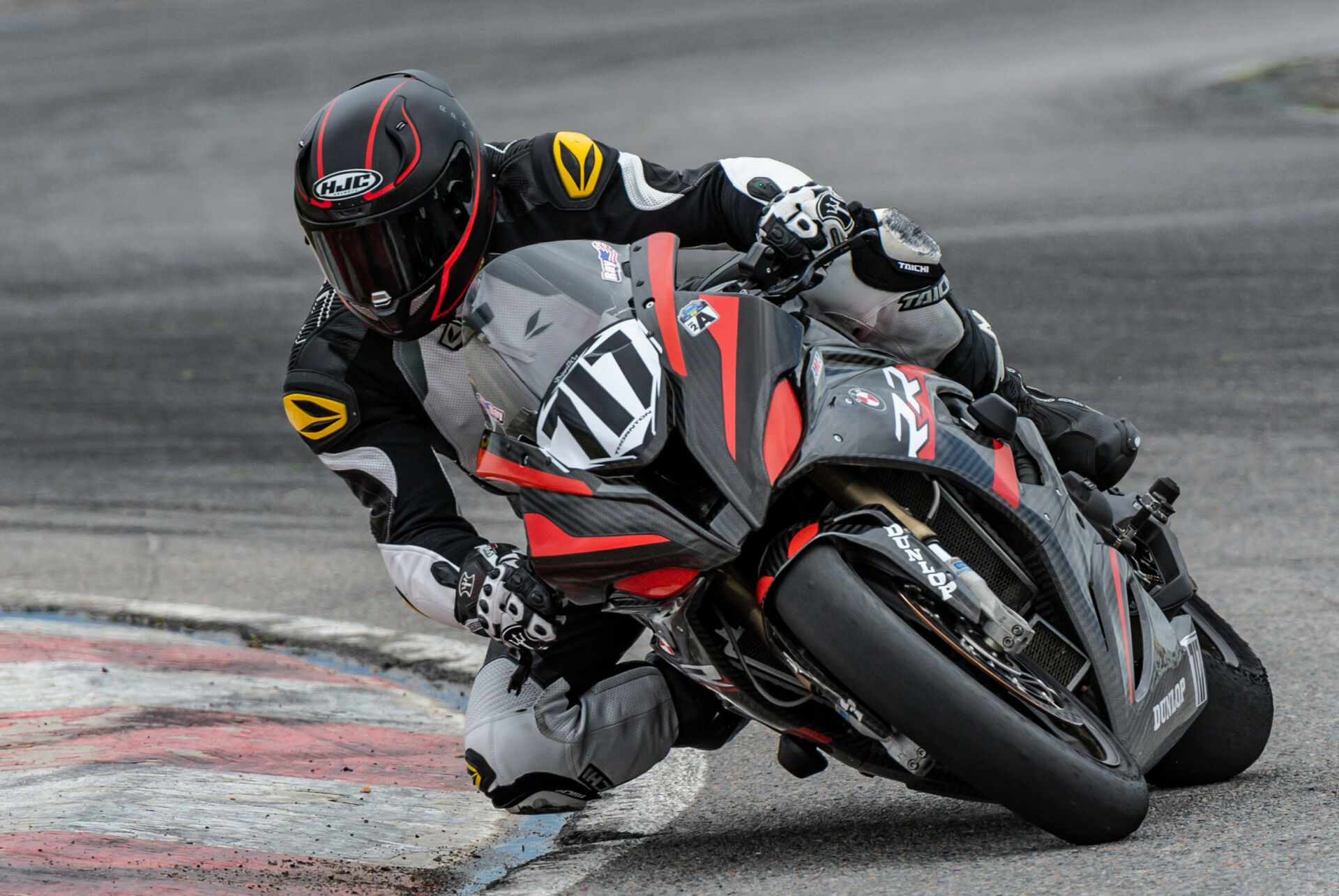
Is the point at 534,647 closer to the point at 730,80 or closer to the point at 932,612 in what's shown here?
the point at 932,612

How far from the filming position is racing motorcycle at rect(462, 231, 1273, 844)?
2848 millimetres

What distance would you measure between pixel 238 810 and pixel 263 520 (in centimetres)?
350

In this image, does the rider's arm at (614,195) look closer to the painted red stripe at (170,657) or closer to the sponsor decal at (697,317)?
the sponsor decal at (697,317)

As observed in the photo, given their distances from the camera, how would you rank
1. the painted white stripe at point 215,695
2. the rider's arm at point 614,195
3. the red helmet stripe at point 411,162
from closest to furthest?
the red helmet stripe at point 411,162 < the rider's arm at point 614,195 < the painted white stripe at point 215,695

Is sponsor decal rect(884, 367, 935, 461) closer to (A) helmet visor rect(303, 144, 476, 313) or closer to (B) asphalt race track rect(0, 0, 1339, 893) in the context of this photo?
(B) asphalt race track rect(0, 0, 1339, 893)

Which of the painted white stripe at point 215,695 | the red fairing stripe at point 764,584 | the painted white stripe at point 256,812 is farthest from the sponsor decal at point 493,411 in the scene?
the painted white stripe at point 215,695

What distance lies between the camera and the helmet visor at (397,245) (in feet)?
10.9

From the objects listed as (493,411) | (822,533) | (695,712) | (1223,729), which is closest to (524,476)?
(493,411)

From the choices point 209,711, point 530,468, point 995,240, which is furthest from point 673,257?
point 995,240

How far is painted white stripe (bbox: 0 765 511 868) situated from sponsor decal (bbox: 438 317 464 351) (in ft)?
3.91

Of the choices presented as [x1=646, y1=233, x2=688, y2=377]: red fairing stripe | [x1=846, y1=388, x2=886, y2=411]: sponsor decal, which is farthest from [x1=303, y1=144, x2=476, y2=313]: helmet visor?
[x1=846, y1=388, x2=886, y2=411]: sponsor decal

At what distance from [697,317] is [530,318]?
354 millimetres

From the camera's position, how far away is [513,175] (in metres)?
3.98

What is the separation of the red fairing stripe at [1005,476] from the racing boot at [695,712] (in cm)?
106
